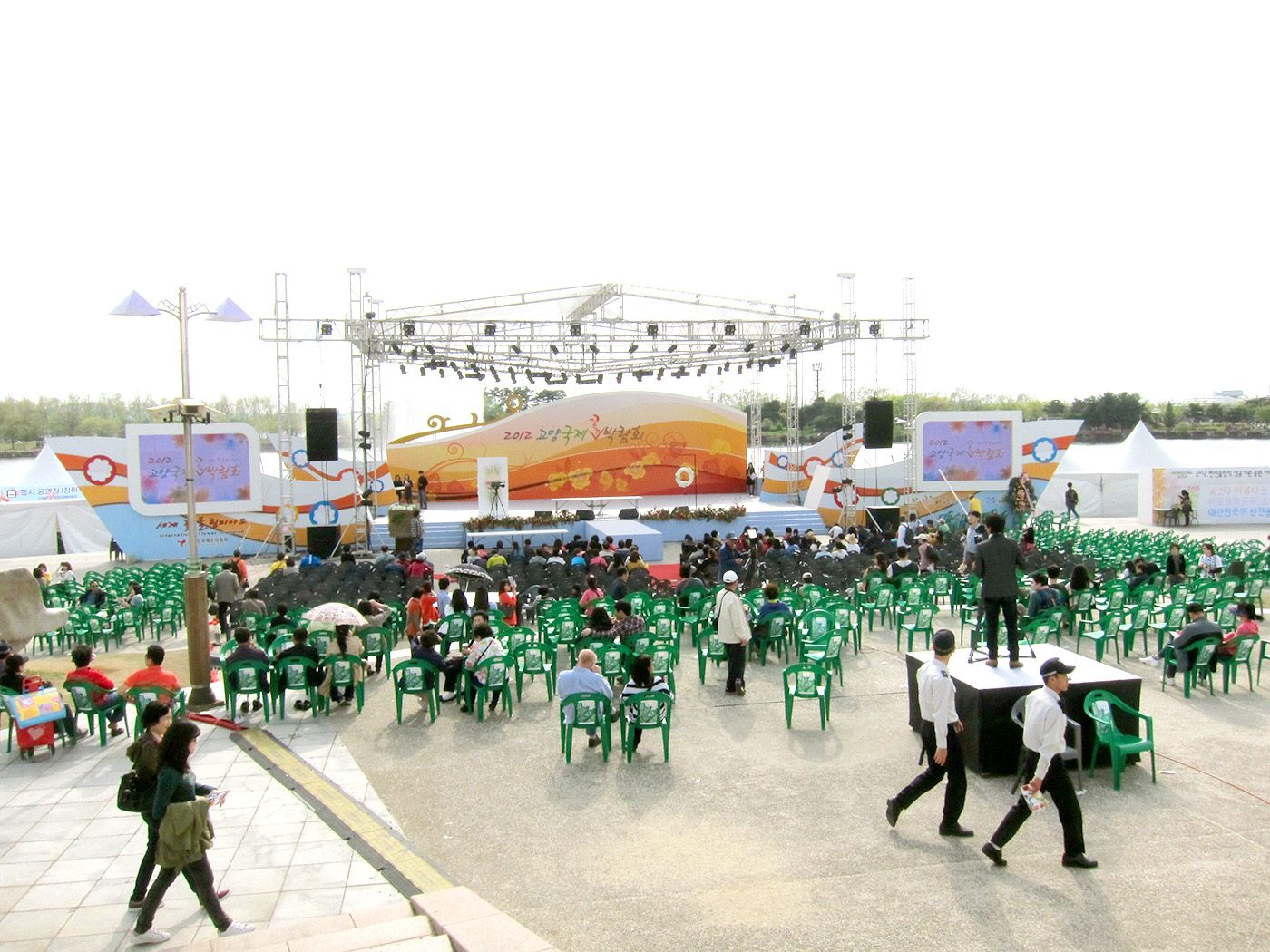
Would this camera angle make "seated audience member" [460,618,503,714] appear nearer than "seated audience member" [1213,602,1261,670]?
Yes

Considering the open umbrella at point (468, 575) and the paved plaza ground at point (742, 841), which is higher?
the open umbrella at point (468, 575)

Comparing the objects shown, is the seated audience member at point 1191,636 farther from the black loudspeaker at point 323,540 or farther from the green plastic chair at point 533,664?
the black loudspeaker at point 323,540

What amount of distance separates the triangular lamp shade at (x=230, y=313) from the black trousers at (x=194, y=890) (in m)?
6.24

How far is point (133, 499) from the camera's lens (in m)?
20.2

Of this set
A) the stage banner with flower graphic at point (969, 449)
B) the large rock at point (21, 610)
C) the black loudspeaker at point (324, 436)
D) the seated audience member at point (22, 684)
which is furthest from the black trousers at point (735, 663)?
the stage banner with flower graphic at point (969, 449)

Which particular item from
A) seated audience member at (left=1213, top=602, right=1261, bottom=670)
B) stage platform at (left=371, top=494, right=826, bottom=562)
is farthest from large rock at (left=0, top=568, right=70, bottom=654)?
seated audience member at (left=1213, top=602, right=1261, bottom=670)

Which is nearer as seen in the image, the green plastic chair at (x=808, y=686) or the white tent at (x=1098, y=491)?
the green plastic chair at (x=808, y=686)

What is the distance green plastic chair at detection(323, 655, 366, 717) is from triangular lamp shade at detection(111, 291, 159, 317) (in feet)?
12.4

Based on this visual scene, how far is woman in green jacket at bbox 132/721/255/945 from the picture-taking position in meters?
4.02

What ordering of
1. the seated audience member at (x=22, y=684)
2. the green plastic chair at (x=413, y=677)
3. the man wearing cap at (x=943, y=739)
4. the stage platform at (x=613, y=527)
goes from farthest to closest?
the stage platform at (x=613, y=527), the green plastic chair at (x=413, y=677), the seated audience member at (x=22, y=684), the man wearing cap at (x=943, y=739)

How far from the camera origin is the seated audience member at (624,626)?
8.32 meters

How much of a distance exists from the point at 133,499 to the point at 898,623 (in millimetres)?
17757

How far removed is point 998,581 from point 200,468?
18771mm

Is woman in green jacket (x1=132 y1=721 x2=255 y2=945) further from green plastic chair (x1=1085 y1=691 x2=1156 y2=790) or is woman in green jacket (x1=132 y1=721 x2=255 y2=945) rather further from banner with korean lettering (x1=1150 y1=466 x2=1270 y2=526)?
banner with korean lettering (x1=1150 y1=466 x2=1270 y2=526)
